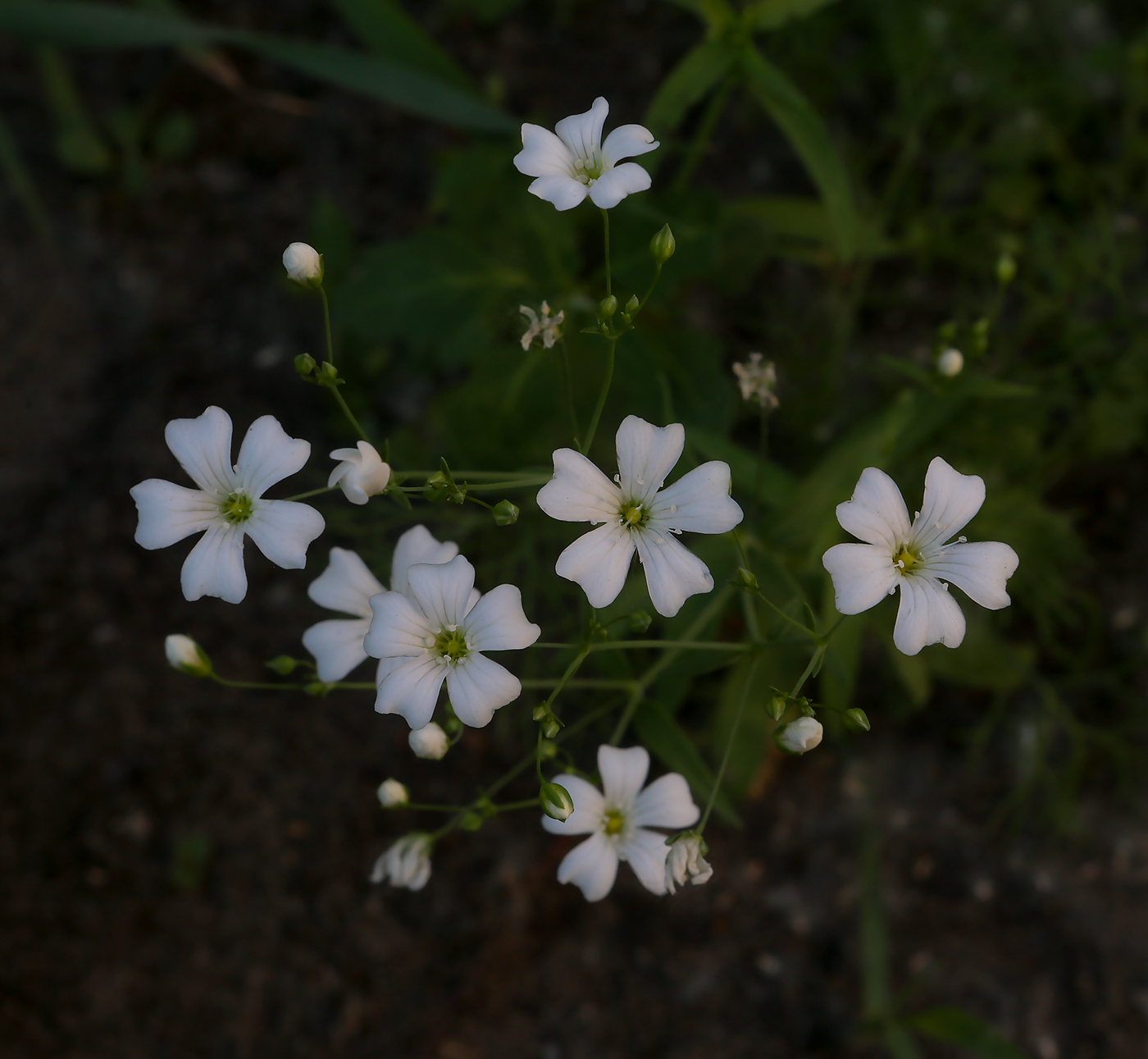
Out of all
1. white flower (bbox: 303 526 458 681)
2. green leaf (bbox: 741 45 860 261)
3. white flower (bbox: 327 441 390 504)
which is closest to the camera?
white flower (bbox: 327 441 390 504)

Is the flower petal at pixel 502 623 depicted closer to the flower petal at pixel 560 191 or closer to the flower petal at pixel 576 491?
the flower petal at pixel 576 491

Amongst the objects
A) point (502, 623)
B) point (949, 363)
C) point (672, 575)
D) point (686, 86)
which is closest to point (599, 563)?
point (672, 575)

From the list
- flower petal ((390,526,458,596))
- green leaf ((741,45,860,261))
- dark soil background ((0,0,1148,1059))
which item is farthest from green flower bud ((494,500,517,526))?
dark soil background ((0,0,1148,1059))

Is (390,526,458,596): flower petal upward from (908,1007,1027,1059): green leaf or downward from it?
upward

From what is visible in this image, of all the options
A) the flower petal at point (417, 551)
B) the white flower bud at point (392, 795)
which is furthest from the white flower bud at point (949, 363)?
the white flower bud at point (392, 795)

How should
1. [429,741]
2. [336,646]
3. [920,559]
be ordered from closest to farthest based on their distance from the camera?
1. [429,741]
2. [920,559]
3. [336,646]

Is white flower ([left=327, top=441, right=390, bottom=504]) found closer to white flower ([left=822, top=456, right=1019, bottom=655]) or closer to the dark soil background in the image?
white flower ([left=822, top=456, right=1019, bottom=655])

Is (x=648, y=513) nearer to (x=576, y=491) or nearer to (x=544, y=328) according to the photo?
(x=576, y=491)
